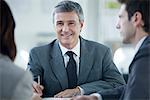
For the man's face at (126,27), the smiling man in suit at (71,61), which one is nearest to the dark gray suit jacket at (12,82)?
the man's face at (126,27)

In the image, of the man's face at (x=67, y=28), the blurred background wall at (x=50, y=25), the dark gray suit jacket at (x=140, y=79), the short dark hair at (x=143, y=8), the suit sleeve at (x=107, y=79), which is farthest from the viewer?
the blurred background wall at (x=50, y=25)

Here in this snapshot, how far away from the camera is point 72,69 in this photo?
2.35m

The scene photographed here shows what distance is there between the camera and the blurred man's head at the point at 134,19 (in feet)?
5.43

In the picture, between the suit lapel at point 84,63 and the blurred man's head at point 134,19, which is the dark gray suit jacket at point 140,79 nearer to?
the blurred man's head at point 134,19

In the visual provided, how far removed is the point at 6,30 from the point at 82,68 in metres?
1.02

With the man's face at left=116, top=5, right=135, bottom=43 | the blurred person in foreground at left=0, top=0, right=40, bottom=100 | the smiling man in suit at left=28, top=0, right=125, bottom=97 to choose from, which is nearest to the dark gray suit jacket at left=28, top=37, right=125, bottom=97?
→ the smiling man in suit at left=28, top=0, right=125, bottom=97

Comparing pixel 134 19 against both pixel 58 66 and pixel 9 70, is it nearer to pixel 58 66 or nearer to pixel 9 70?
pixel 9 70

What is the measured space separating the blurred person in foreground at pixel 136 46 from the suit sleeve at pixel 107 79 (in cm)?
31

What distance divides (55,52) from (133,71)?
97cm

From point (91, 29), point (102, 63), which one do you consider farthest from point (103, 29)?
point (102, 63)

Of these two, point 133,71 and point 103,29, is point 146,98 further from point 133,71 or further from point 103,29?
point 103,29

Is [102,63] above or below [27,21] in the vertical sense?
below

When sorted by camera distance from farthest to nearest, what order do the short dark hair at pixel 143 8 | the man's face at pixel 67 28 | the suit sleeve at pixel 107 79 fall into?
the man's face at pixel 67 28 → the suit sleeve at pixel 107 79 → the short dark hair at pixel 143 8

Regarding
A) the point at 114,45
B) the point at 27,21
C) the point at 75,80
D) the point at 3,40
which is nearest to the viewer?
the point at 3,40
